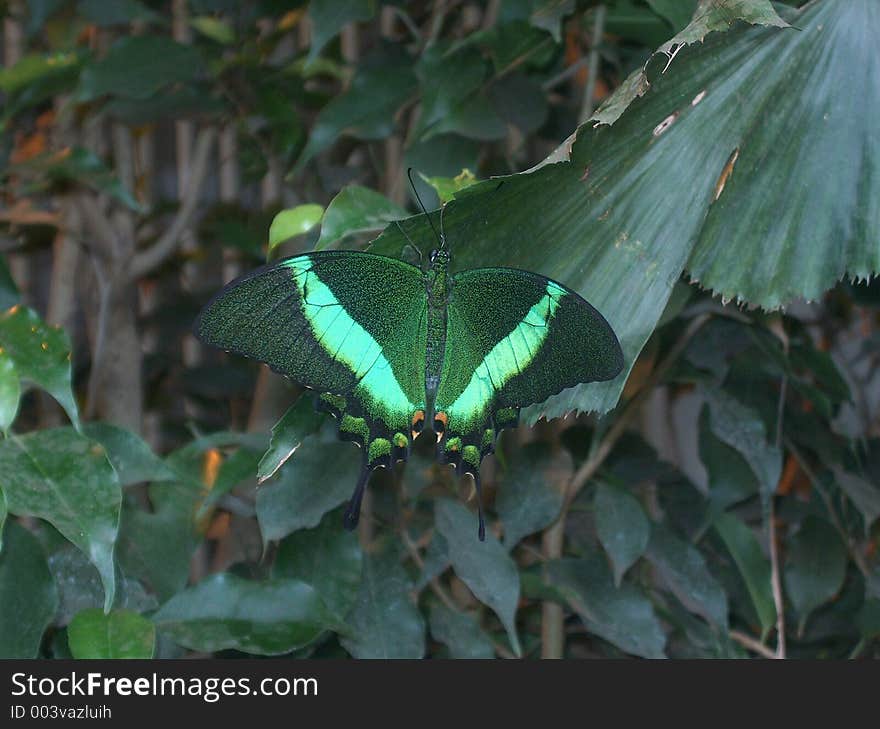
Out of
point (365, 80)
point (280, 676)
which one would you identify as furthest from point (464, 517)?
point (365, 80)

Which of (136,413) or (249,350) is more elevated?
(136,413)

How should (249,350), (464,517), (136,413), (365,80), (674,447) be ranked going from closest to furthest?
1. (249,350)
2. (464,517)
3. (365,80)
4. (136,413)
5. (674,447)

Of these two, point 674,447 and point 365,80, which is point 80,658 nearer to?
point 365,80

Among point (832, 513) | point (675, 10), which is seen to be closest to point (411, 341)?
point (675, 10)

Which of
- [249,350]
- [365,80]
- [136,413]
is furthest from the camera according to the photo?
[136,413]

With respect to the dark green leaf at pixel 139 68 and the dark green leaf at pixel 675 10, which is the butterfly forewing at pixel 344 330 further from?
the dark green leaf at pixel 139 68

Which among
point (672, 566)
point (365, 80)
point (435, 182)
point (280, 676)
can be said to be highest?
point (365, 80)

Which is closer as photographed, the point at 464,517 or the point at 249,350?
the point at 249,350
